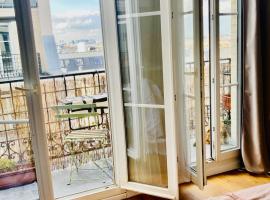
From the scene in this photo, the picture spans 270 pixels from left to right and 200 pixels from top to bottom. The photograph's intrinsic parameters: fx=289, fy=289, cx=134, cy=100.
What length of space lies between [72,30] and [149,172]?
1.95m

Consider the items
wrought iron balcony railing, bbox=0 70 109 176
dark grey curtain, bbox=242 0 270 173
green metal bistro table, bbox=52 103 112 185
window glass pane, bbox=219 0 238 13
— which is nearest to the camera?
wrought iron balcony railing, bbox=0 70 109 176

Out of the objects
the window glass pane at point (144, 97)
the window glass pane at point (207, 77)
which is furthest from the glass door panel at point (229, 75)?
the window glass pane at point (144, 97)

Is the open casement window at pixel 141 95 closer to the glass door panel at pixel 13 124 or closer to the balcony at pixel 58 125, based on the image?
the balcony at pixel 58 125

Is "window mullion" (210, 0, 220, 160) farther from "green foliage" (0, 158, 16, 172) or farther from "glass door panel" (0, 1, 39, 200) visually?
"green foliage" (0, 158, 16, 172)

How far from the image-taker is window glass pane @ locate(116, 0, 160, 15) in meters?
2.34

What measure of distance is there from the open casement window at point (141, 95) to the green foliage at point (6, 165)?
87cm

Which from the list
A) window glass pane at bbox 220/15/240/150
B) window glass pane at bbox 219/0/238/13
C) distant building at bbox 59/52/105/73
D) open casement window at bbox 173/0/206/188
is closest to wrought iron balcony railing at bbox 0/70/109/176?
distant building at bbox 59/52/105/73

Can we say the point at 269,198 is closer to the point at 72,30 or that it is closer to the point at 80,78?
the point at 72,30

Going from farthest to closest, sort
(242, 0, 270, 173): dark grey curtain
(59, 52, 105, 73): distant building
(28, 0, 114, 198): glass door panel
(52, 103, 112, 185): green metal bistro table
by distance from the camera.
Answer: (59, 52, 105, 73): distant building, (52, 103, 112, 185): green metal bistro table, (28, 0, 114, 198): glass door panel, (242, 0, 270, 173): dark grey curtain

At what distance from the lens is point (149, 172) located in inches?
104

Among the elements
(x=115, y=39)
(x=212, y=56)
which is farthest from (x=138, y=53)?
(x=212, y=56)

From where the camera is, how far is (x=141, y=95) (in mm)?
2518

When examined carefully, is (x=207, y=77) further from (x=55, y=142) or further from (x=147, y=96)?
(x=55, y=142)

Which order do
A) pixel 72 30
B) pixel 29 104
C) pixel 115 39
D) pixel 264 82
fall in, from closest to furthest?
pixel 29 104 < pixel 115 39 < pixel 264 82 < pixel 72 30
